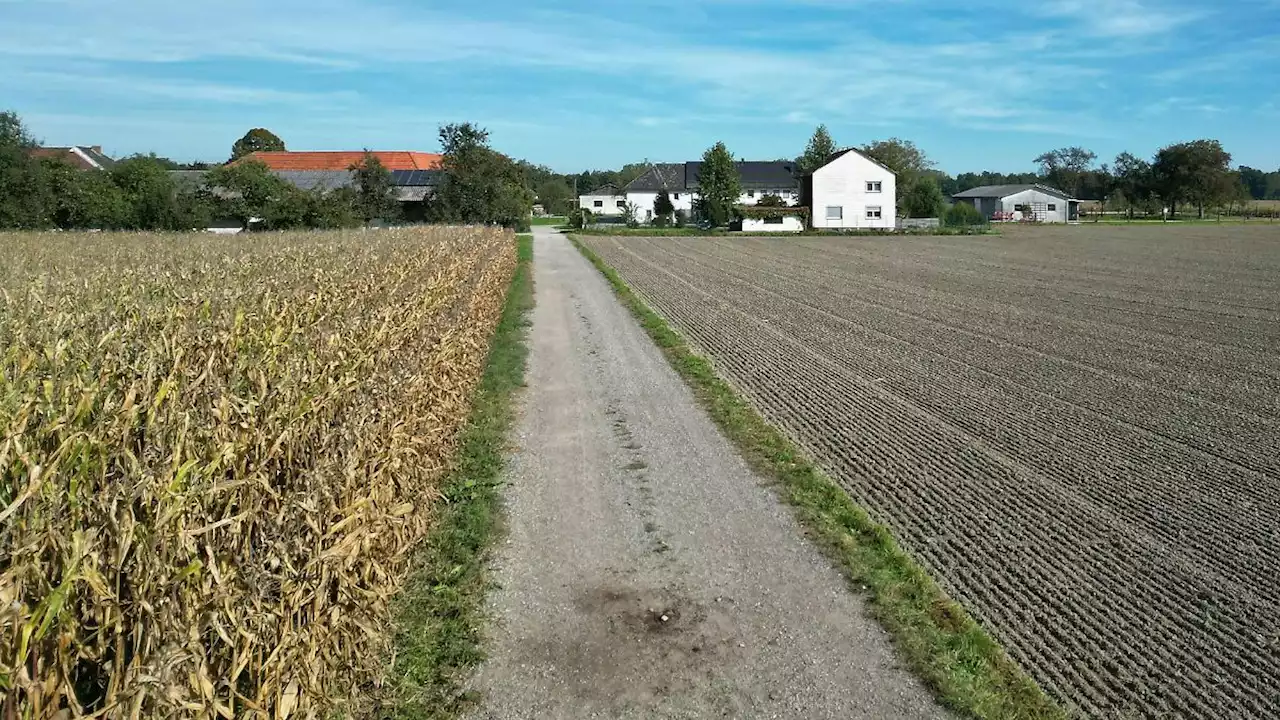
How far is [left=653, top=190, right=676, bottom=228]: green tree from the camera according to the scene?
88162 mm

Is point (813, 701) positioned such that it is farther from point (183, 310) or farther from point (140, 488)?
point (183, 310)

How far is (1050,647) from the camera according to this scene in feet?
19.2

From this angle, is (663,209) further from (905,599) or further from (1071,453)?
(905,599)

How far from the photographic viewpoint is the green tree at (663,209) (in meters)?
88.2

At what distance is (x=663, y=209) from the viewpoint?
91.9 metres

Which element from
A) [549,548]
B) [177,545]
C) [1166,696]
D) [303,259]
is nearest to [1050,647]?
[1166,696]

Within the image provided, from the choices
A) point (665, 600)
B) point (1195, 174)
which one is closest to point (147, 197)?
point (665, 600)

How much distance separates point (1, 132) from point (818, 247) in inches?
1536

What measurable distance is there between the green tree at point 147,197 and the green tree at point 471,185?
15.8 m

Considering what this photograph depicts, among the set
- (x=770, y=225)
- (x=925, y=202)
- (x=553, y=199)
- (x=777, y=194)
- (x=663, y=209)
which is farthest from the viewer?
(x=553, y=199)

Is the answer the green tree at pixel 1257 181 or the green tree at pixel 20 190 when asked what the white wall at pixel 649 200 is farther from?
the green tree at pixel 1257 181

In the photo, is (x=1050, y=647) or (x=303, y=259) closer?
(x=1050, y=647)

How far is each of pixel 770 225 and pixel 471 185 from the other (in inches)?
1109

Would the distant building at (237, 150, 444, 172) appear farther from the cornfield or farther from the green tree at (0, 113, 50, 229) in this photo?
the cornfield
